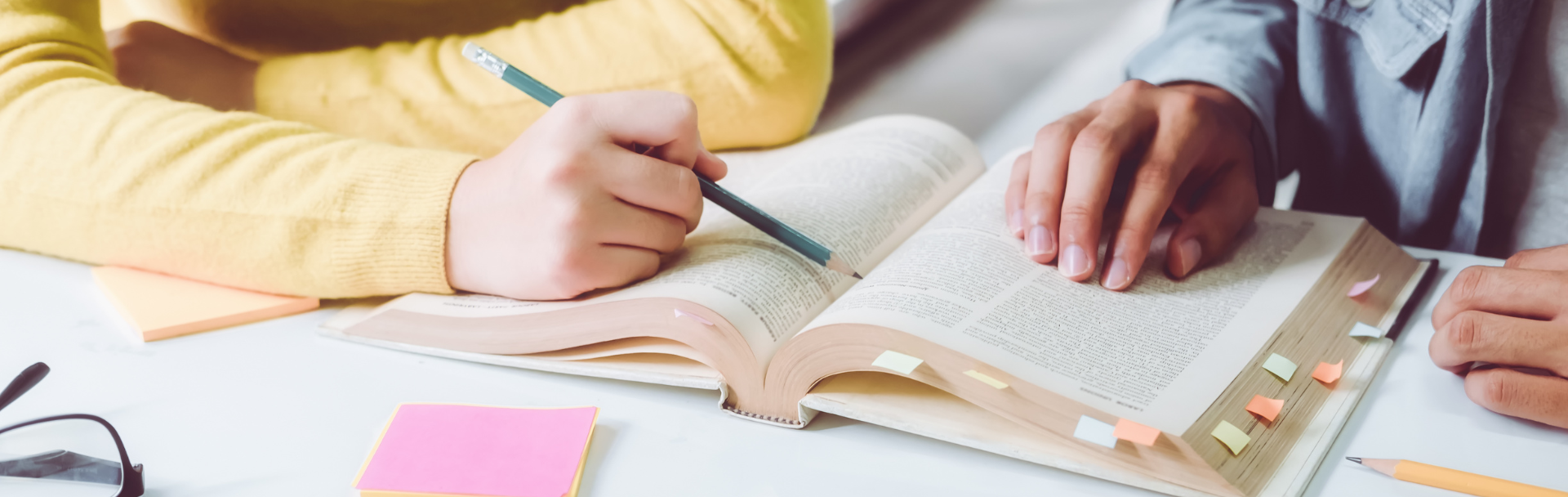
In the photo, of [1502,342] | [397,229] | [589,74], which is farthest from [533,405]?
[1502,342]

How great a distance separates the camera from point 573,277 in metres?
0.54

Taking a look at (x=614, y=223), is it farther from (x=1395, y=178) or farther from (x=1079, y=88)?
(x=1079, y=88)

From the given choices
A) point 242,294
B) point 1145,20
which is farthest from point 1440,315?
point 1145,20

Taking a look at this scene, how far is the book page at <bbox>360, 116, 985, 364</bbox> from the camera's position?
1.69 feet

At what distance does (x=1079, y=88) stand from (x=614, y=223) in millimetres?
1112

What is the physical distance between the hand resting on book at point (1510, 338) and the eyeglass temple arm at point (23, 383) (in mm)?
758

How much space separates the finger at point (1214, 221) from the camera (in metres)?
0.54

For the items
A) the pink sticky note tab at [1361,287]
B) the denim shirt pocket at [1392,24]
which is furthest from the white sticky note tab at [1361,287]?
the denim shirt pocket at [1392,24]

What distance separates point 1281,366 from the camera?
18.2 inches

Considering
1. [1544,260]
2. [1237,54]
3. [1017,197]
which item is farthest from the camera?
[1237,54]

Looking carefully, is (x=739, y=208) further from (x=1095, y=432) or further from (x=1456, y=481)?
(x=1456, y=481)

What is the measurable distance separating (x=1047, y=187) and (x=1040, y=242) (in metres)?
0.04

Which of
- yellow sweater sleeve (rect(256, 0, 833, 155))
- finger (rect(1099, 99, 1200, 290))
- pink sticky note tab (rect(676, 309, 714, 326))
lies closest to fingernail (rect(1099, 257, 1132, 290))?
finger (rect(1099, 99, 1200, 290))

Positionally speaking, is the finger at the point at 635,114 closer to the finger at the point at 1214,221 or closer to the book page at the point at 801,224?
the book page at the point at 801,224
